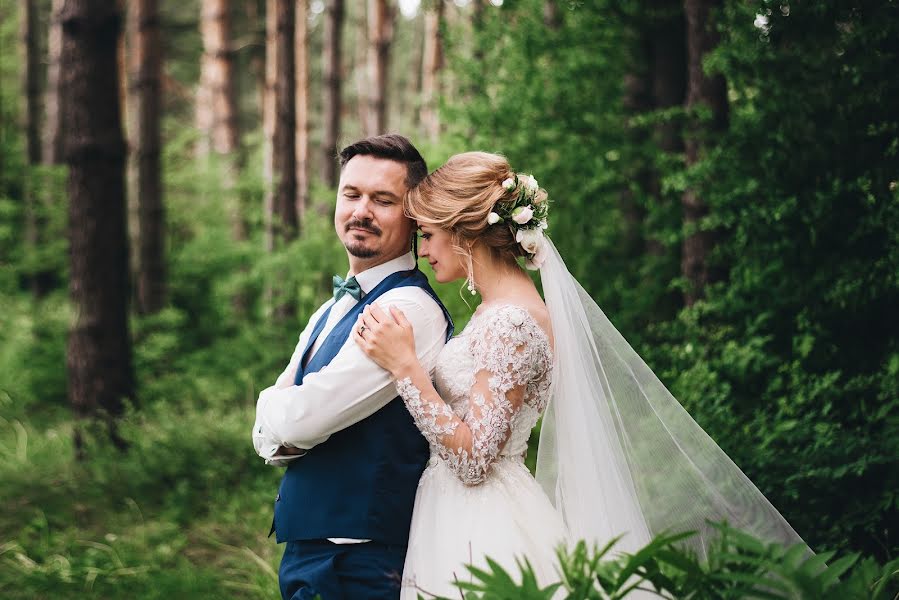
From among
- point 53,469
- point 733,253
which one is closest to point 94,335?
point 53,469

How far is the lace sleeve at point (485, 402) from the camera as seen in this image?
8.66 ft

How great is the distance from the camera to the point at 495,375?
2686 mm

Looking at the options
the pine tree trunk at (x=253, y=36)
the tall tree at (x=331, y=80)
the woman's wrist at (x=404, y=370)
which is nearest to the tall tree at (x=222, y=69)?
the tall tree at (x=331, y=80)

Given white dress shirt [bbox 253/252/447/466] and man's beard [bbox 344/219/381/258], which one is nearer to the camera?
white dress shirt [bbox 253/252/447/466]

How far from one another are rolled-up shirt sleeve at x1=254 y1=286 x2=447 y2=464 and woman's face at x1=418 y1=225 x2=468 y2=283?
9.1 inches

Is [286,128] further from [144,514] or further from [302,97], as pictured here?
[302,97]

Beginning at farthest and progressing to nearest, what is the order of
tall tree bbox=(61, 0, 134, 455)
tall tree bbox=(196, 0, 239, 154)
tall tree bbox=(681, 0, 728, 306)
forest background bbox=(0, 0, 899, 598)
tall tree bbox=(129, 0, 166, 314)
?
tall tree bbox=(196, 0, 239, 154)
tall tree bbox=(129, 0, 166, 314)
tall tree bbox=(61, 0, 134, 455)
tall tree bbox=(681, 0, 728, 306)
forest background bbox=(0, 0, 899, 598)

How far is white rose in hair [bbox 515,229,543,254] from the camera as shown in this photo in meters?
2.94

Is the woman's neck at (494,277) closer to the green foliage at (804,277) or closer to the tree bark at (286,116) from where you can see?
the green foliage at (804,277)

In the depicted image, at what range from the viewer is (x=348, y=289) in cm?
303

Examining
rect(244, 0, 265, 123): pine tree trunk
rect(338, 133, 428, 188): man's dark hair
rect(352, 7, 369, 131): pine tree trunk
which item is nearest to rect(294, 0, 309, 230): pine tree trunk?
rect(244, 0, 265, 123): pine tree trunk

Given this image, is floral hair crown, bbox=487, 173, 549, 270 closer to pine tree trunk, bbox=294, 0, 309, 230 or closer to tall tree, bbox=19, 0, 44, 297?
tall tree, bbox=19, 0, 44, 297

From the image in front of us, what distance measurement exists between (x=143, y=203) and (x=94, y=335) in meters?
4.50

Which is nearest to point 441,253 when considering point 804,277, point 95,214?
point 804,277
